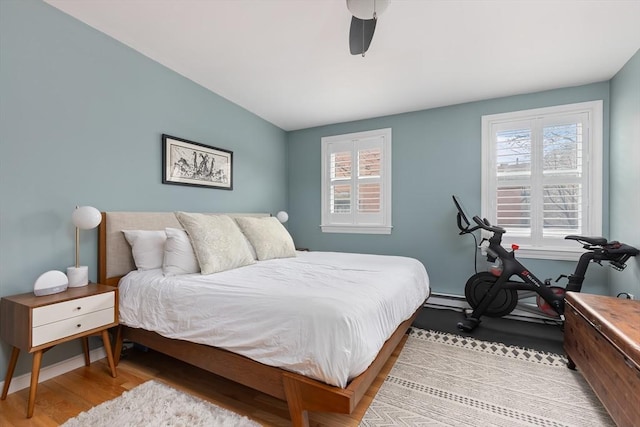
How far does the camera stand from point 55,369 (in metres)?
2.04

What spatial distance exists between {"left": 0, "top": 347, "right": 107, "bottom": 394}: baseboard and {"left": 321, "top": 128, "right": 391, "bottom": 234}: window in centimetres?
312

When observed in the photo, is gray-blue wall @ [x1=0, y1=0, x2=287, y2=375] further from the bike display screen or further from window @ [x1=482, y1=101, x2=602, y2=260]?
window @ [x1=482, y1=101, x2=602, y2=260]

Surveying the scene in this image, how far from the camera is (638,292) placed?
8.03 feet

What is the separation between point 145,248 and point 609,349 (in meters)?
3.20

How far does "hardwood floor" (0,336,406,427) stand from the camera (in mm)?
1627

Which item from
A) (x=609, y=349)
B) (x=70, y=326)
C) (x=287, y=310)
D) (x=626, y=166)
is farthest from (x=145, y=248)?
(x=626, y=166)

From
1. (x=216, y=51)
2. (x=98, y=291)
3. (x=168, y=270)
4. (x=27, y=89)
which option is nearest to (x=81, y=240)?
(x=98, y=291)

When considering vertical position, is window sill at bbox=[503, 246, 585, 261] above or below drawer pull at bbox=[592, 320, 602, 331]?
above

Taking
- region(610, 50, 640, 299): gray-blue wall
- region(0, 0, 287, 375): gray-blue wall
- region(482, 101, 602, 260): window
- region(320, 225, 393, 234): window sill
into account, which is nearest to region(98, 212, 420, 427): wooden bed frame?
region(0, 0, 287, 375): gray-blue wall

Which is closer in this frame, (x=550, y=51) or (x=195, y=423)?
(x=195, y=423)

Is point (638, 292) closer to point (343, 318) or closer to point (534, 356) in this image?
point (534, 356)

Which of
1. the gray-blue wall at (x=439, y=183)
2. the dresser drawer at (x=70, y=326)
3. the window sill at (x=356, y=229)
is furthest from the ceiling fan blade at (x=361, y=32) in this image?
the window sill at (x=356, y=229)

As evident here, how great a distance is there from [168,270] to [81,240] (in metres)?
0.74

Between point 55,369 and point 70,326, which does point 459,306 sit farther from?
point 55,369
